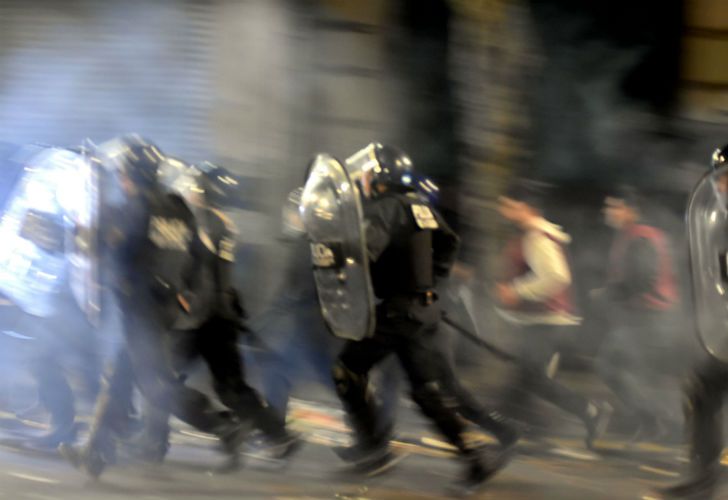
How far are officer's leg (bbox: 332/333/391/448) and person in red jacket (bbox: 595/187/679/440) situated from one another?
1619 mm

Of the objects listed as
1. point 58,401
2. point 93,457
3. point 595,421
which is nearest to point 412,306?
point 93,457

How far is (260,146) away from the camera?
9.86 metres

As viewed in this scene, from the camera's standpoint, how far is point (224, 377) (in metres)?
5.91

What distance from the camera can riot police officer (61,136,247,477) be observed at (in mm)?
5531

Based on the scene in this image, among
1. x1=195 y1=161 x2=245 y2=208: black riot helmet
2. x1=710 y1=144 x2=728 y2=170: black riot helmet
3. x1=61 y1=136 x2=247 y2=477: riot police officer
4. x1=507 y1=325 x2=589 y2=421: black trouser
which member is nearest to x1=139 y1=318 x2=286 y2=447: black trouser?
x1=61 y1=136 x2=247 y2=477: riot police officer

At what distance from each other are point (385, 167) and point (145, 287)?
1.25 m

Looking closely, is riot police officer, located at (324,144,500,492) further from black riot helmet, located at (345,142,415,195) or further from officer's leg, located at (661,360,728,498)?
officer's leg, located at (661,360,728,498)

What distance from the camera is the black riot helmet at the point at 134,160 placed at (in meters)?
5.56

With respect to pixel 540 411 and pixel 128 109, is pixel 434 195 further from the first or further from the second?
pixel 128 109

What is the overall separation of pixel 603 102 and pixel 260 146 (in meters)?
2.85

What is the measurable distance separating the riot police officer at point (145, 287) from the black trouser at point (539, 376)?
1.95 meters

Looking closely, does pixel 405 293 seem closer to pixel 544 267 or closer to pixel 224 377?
pixel 224 377

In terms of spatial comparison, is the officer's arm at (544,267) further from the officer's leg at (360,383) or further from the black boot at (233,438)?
the black boot at (233,438)

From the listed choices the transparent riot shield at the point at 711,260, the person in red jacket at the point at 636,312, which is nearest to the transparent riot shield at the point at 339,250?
the transparent riot shield at the point at 711,260
